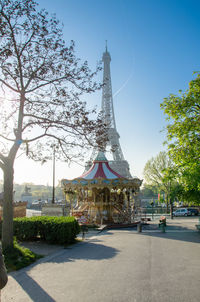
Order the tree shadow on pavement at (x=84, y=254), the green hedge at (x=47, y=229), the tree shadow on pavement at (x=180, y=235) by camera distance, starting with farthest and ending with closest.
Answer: the tree shadow on pavement at (x=180, y=235) < the green hedge at (x=47, y=229) < the tree shadow on pavement at (x=84, y=254)

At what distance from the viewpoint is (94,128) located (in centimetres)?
1034

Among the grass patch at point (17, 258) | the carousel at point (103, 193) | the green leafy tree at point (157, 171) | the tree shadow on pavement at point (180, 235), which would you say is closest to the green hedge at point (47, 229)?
the grass patch at point (17, 258)

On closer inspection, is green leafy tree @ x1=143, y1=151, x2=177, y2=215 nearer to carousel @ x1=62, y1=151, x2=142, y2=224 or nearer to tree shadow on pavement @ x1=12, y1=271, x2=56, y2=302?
carousel @ x1=62, y1=151, x2=142, y2=224

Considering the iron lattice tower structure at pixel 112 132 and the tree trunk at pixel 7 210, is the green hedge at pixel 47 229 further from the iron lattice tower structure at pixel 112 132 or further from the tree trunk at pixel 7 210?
the iron lattice tower structure at pixel 112 132

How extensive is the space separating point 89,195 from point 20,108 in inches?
606

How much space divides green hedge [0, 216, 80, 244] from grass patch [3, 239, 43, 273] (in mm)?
2401

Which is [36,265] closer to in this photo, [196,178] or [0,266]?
[0,266]

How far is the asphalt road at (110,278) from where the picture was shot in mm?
5023

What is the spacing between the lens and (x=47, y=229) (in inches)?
448

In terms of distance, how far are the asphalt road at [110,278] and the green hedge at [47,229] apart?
5.44 feet

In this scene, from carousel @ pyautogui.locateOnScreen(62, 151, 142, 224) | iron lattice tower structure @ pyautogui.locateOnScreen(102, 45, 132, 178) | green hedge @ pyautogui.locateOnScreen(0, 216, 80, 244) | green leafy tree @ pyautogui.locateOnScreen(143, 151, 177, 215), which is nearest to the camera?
green hedge @ pyautogui.locateOnScreen(0, 216, 80, 244)

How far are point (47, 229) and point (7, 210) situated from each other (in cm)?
332

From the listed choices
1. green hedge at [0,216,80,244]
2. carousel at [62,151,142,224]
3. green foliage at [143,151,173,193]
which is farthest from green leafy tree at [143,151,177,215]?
→ green hedge at [0,216,80,244]

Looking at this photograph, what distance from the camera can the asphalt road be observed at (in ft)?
16.5
